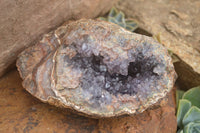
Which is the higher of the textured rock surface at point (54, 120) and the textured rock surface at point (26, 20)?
the textured rock surface at point (26, 20)

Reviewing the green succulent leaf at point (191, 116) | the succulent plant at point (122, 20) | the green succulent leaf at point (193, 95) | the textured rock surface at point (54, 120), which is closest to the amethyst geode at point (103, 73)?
the textured rock surface at point (54, 120)

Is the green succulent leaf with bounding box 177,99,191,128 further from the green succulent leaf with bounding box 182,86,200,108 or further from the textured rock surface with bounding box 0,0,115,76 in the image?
the textured rock surface with bounding box 0,0,115,76

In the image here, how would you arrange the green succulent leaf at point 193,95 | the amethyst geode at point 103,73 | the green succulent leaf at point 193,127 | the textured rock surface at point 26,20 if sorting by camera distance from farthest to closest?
the green succulent leaf at point 193,95 → the green succulent leaf at point 193,127 → the textured rock surface at point 26,20 → the amethyst geode at point 103,73

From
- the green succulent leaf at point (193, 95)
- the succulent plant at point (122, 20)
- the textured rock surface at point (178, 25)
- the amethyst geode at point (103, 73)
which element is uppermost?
the amethyst geode at point (103, 73)

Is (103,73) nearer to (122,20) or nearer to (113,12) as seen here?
(122,20)

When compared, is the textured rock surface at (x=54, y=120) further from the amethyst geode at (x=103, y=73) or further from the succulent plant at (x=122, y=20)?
the succulent plant at (x=122, y=20)

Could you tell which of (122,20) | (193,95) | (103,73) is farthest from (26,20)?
(193,95)

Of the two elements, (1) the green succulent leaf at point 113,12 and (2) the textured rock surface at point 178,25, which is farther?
(1) the green succulent leaf at point 113,12
